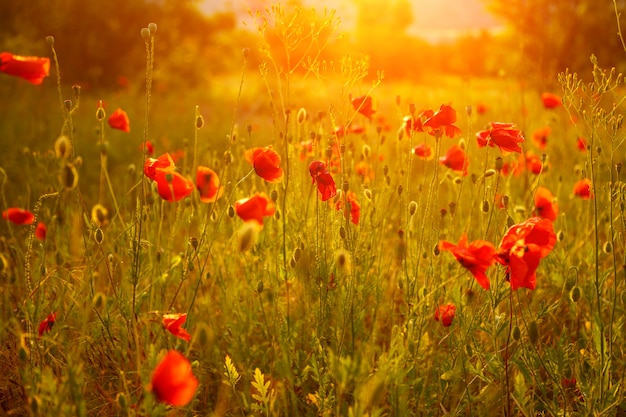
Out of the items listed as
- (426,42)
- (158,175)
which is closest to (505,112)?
(158,175)

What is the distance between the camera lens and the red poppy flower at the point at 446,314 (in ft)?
5.51

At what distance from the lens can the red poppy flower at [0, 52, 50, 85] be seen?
1862 mm

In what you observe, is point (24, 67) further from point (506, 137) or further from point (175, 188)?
point (506, 137)

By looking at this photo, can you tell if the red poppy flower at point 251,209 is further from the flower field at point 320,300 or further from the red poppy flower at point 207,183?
the red poppy flower at point 207,183

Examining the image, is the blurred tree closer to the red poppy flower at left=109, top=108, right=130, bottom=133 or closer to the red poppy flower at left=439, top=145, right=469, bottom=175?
the red poppy flower at left=439, top=145, right=469, bottom=175

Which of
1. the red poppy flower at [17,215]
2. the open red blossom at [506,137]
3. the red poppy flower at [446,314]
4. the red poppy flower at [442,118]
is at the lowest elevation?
the red poppy flower at [17,215]

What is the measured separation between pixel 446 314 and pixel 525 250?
0.44 metres

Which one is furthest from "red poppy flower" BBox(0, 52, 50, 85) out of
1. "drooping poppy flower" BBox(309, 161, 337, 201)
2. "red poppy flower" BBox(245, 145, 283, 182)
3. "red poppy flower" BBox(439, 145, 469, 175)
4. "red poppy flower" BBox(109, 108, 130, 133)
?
"red poppy flower" BBox(439, 145, 469, 175)

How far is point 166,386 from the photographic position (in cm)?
111

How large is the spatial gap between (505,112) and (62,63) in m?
8.28

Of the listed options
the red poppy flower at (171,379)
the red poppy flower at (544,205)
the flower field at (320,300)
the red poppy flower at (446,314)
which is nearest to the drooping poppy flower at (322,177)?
the flower field at (320,300)

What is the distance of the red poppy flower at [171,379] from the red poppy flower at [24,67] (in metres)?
1.18

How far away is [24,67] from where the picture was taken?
191 centimetres

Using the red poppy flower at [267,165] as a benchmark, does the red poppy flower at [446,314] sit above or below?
below
